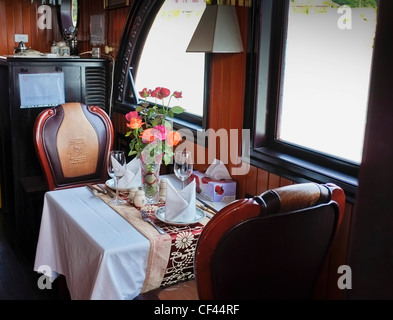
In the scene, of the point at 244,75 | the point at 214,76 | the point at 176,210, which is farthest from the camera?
the point at 214,76

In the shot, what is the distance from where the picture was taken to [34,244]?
10.4ft

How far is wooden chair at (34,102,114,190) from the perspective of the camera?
2732mm

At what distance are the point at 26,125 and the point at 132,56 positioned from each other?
1005 mm

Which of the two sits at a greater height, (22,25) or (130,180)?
(22,25)

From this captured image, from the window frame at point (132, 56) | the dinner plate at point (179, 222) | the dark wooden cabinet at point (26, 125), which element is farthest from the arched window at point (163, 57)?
the dinner plate at point (179, 222)

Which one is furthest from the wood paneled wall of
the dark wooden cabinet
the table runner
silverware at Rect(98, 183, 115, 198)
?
the table runner

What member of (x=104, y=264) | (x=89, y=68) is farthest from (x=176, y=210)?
(x=89, y=68)

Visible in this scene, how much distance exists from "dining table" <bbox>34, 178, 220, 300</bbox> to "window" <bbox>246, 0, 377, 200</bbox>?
0.56 m

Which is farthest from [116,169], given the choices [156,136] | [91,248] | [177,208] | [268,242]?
[268,242]

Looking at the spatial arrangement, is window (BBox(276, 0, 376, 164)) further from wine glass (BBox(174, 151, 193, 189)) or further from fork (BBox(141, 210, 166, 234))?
fork (BBox(141, 210, 166, 234))

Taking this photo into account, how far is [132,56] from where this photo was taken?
3.54 m

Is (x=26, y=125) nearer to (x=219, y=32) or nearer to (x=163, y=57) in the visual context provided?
(x=163, y=57)
